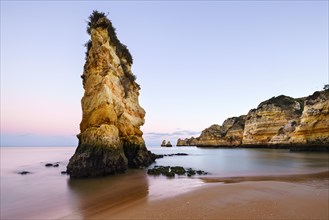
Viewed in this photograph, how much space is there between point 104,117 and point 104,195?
8.01 m

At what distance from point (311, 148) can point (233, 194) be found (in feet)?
137

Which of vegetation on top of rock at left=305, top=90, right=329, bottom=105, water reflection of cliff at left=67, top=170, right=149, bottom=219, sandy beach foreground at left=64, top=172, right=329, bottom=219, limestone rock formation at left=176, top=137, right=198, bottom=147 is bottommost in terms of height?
water reflection of cliff at left=67, top=170, right=149, bottom=219

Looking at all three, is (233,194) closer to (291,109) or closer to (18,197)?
(18,197)

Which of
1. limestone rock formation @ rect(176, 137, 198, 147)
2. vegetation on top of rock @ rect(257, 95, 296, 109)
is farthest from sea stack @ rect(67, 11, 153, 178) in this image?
limestone rock formation @ rect(176, 137, 198, 147)

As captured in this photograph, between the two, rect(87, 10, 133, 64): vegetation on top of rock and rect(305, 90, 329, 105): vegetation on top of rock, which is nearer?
rect(87, 10, 133, 64): vegetation on top of rock

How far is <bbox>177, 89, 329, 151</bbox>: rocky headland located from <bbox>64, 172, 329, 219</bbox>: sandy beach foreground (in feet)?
121

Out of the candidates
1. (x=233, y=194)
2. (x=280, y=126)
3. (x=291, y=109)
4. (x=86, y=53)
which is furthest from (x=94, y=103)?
(x=291, y=109)

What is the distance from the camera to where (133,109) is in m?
25.8

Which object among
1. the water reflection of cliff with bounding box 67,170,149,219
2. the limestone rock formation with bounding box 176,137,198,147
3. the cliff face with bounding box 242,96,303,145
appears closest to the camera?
the water reflection of cliff with bounding box 67,170,149,219

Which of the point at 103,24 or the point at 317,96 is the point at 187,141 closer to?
the point at 317,96

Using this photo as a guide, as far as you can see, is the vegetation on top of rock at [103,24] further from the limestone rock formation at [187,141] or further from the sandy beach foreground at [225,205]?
the limestone rock formation at [187,141]

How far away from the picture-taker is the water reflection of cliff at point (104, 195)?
29.0 ft

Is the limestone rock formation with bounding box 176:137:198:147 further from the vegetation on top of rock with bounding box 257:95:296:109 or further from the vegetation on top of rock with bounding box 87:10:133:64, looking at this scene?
the vegetation on top of rock with bounding box 87:10:133:64

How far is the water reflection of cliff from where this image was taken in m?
8.83
